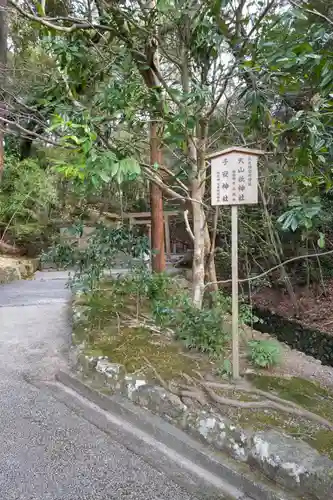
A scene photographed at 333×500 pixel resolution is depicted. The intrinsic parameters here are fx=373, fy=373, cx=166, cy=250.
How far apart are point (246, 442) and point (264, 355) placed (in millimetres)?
1033

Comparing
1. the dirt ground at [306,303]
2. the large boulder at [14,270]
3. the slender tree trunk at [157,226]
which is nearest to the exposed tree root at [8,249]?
the large boulder at [14,270]

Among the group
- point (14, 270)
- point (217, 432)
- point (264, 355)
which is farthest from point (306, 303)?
point (217, 432)

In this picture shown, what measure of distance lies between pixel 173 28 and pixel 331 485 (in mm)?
3435

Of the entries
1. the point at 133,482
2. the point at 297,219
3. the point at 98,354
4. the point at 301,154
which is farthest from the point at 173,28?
the point at 133,482

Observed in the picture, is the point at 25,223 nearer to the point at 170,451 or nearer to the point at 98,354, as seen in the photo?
the point at 98,354

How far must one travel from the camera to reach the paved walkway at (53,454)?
1.72m

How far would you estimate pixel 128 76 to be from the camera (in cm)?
307

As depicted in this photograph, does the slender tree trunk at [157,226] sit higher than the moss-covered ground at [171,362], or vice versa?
the slender tree trunk at [157,226]

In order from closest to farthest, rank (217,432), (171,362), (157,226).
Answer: (217,432) → (171,362) → (157,226)

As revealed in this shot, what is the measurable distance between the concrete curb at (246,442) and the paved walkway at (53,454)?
0.97 feet

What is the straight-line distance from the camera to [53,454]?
6.58ft

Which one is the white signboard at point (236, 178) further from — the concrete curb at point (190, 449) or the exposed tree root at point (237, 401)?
the concrete curb at point (190, 449)

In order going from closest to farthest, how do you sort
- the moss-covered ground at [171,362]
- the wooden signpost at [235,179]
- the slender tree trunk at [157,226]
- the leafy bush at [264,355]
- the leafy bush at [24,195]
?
the moss-covered ground at [171,362] < the wooden signpost at [235,179] < the leafy bush at [264,355] < the slender tree trunk at [157,226] < the leafy bush at [24,195]

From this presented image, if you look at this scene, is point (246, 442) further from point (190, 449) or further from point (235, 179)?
point (235, 179)
